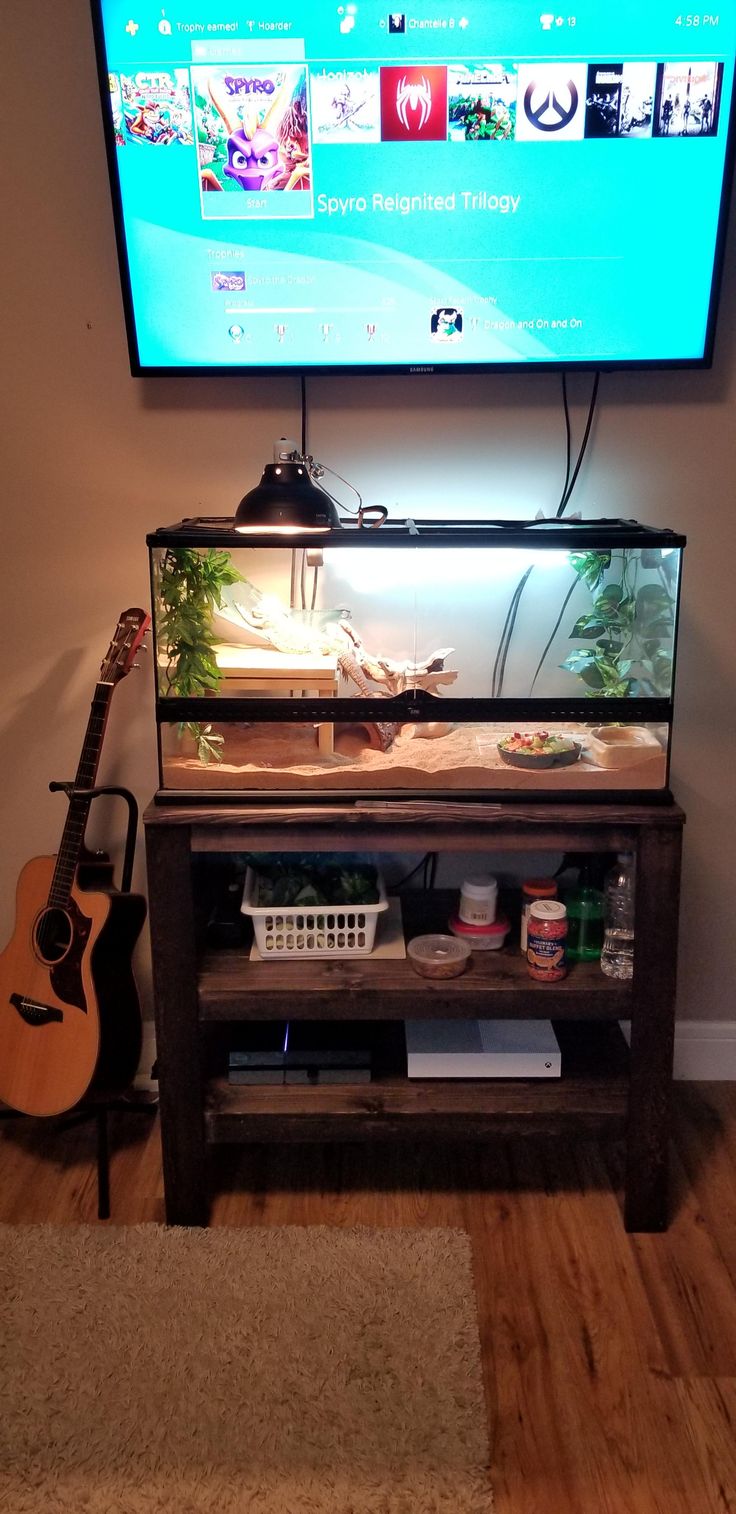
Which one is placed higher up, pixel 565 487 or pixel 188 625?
pixel 565 487

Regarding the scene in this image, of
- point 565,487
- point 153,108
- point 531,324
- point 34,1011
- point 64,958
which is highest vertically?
point 153,108

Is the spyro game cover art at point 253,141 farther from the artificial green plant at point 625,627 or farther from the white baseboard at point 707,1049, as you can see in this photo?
the white baseboard at point 707,1049

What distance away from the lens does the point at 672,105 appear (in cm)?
176

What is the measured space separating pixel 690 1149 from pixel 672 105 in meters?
1.94

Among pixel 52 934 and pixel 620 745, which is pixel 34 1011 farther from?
pixel 620 745

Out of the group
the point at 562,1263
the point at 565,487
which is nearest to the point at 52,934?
the point at 562,1263

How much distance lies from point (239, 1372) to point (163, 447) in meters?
1.64

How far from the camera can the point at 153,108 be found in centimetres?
177

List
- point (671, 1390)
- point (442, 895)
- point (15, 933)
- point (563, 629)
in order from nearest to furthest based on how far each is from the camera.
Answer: point (671, 1390), point (563, 629), point (15, 933), point (442, 895)

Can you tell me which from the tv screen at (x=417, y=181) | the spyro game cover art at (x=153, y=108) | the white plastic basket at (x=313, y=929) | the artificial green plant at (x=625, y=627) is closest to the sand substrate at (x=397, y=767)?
the artificial green plant at (x=625, y=627)

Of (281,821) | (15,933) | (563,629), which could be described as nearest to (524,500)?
(563,629)

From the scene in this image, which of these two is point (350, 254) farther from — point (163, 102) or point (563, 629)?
point (563, 629)

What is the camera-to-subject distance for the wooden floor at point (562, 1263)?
1.45 m

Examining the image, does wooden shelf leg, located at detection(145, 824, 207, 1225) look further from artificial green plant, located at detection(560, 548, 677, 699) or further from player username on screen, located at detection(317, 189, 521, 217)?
player username on screen, located at detection(317, 189, 521, 217)
